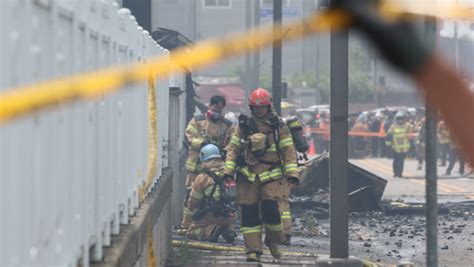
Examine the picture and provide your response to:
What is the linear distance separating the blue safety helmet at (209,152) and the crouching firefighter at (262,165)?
2118mm

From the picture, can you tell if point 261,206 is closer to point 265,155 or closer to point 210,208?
point 265,155

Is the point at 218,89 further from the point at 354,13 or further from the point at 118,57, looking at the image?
the point at 354,13

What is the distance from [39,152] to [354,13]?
1.81 m

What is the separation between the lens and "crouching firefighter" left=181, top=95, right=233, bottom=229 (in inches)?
588

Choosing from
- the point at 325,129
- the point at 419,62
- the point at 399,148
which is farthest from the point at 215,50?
the point at 325,129

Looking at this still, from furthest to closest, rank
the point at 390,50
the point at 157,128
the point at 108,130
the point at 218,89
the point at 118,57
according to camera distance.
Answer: the point at 218,89
the point at 157,128
the point at 118,57
the point at 108,130
the point at 390,50

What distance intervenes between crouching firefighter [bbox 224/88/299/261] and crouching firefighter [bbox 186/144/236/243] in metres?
1.67

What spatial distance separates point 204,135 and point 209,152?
84cm

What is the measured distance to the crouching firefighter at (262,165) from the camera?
12.1 metres

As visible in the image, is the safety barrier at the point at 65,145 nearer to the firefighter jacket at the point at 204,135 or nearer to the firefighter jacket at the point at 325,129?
the firefighter jacket at the point at 204,135

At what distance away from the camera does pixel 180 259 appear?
39.1ft

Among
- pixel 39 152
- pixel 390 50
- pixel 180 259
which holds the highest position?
→ pixel 390 50

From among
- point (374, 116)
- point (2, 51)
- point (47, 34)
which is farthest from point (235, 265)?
point (374, 116)

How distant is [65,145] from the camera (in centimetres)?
452
